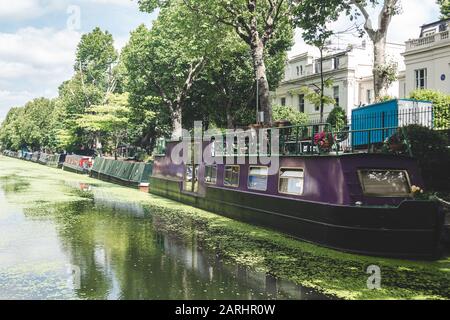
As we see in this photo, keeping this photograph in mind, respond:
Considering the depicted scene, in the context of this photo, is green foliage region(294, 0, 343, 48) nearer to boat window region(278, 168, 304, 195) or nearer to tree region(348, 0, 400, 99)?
tree region(348, 0, 400, 99)

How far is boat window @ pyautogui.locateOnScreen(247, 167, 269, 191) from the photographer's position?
14422 millimetres

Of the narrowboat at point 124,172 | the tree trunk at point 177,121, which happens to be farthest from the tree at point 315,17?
the tree trunk at point 177,121

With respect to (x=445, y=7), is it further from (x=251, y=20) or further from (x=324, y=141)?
(x=324, y=141)

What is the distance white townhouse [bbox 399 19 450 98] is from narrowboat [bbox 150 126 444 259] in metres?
24.2

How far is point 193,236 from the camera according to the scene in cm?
1355

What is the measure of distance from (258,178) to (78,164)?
115 ft

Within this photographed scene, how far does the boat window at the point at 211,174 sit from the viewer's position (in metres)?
18.0

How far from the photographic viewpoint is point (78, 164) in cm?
4603

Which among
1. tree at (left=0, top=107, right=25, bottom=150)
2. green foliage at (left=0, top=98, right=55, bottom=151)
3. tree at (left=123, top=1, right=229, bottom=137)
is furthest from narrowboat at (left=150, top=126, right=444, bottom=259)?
tree at (left=0, top=107, right=25, bottom=150)

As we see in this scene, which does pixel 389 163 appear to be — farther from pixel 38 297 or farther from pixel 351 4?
pixel 351 4

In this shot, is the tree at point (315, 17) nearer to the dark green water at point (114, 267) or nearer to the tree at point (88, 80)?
the dark green water at point (114, 267)

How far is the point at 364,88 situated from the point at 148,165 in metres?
26.5
